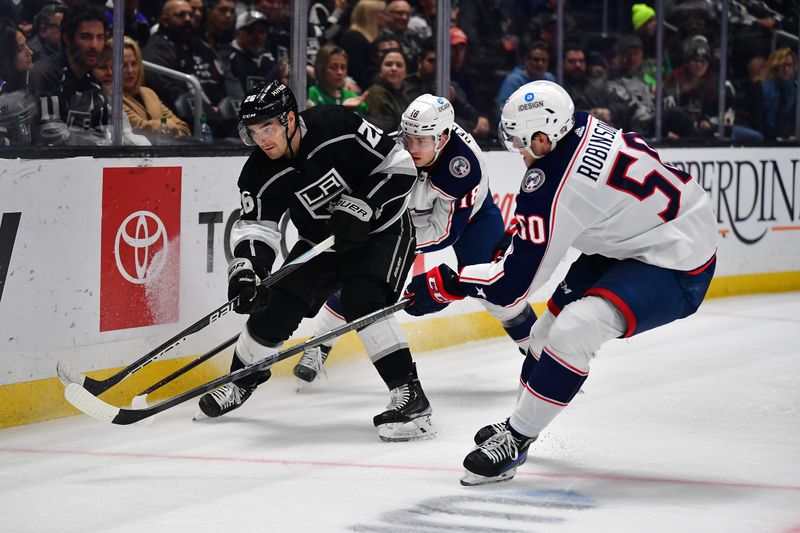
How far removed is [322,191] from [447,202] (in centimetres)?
71

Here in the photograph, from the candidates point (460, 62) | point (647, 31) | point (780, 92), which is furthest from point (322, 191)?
point (780, 92)

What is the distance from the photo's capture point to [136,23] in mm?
4688

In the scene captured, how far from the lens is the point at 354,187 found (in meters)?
3.80

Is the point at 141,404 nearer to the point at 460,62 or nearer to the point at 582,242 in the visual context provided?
the point at 582,242

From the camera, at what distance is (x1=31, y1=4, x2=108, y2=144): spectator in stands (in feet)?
13.3

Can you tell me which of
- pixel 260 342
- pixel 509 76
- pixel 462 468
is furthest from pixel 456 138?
pixel 509 76

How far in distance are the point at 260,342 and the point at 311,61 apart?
1831mm

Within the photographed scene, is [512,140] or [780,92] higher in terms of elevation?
[512,140]

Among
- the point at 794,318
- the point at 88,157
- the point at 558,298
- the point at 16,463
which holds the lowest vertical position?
the point at 794,318

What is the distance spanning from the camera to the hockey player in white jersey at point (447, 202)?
13.7 ft

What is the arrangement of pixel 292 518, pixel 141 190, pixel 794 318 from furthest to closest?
pixel 794 318
pixel 141 190
pixel 292 518

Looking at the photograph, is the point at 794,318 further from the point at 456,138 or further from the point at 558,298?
the point at 558,298

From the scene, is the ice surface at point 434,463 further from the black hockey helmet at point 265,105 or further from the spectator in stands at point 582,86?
the spectator in stands at point 582,86

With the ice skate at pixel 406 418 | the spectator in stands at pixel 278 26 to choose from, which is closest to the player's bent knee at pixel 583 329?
the ice skate at pixel 406 418
